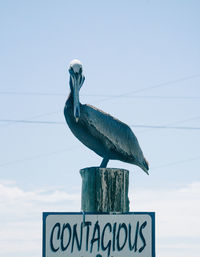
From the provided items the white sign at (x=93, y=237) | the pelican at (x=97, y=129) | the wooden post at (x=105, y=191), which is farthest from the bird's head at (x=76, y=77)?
the white sign at (x=93, y=237)

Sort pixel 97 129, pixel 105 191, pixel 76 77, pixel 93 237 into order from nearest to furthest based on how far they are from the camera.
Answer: pixel 93 237
pixel 105 191
pixel 76 77
pixel 97 129

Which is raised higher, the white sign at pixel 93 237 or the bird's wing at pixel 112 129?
the bird's wing at pixel 112 129

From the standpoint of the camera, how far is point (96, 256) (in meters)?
2.91

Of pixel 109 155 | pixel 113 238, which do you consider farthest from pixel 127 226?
pixel 109 155

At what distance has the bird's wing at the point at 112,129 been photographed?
4.41m

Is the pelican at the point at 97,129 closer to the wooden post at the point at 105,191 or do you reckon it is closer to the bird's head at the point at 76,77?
the bird's head at the point at 76,77

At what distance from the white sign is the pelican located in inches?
45.4

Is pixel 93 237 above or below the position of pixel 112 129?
below

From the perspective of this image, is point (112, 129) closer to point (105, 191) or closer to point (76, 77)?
point (76, 77)

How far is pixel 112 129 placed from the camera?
4523mm

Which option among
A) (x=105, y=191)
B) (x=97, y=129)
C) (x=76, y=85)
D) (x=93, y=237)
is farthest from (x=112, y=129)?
(x=93, y=237)

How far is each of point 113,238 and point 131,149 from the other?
5.95 feet

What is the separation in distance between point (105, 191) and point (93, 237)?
0.36m

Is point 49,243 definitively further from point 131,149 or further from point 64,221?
point 131,149
